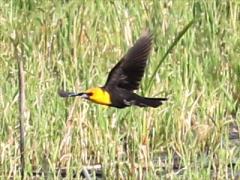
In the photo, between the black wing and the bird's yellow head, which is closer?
the bird's yellow head

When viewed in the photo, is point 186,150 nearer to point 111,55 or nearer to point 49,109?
point 49,109

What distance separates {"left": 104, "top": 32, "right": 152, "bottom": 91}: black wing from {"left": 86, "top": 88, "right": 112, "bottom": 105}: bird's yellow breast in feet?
0.52

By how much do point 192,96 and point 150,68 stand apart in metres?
0.26

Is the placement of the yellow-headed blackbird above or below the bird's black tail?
above

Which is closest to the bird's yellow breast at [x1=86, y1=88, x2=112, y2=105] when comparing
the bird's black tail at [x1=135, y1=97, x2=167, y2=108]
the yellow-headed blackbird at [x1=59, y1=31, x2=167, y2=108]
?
the yellow-headed blackbird at [x1=59, y1=31, x2=167, y2=108]

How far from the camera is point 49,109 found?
528 cm

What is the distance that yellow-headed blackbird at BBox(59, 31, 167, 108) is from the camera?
469 centimetres

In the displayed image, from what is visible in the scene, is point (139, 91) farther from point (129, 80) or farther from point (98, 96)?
point (98, 96)

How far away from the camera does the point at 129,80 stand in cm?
481

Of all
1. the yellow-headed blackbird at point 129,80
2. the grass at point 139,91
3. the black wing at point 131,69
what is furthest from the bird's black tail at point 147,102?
the grass at point 139,91

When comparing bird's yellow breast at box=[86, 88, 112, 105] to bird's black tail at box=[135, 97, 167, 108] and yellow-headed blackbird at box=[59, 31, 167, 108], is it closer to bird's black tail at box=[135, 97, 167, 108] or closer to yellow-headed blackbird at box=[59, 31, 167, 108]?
yellow-headed blackbird at box=[59, 31, 167, 108]

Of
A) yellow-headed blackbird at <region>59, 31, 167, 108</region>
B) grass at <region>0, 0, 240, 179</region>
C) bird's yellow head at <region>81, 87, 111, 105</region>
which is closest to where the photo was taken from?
bird's yellow head at <region>81, 87, 111, 105</region>

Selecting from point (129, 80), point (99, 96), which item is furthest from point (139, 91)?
point (99, 96)

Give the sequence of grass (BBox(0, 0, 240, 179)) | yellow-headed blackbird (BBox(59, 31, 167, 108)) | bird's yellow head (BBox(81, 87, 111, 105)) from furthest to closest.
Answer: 1. grass (BBox(0, 0, 240, 179))
2. yellow-headed blackbird (BBox(59, 31, 167, 108))
3. bird's yellow head (BBox(81, 87, 111, 105))
